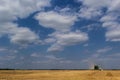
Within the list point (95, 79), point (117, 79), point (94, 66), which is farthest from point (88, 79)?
point (94, 66)

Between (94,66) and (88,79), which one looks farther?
(94,66)

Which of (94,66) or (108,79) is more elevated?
(94,66)

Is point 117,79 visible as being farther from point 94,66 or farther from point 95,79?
point 94,66

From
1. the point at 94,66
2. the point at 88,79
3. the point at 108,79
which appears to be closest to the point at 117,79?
the point at 108,79

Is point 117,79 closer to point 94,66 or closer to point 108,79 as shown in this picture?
point 108,79

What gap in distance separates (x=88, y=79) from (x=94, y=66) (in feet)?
229

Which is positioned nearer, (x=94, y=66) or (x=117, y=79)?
(x=117, y=79)

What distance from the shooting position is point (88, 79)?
4850 cm

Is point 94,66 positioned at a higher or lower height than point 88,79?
higher

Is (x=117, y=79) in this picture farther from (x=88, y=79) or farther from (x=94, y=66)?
(x=94, y=66)

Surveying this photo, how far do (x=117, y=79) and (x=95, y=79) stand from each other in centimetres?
454

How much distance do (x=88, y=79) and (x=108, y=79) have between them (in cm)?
409

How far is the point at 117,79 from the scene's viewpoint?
1949 inches

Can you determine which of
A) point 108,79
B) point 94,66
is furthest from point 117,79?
point 94,66
